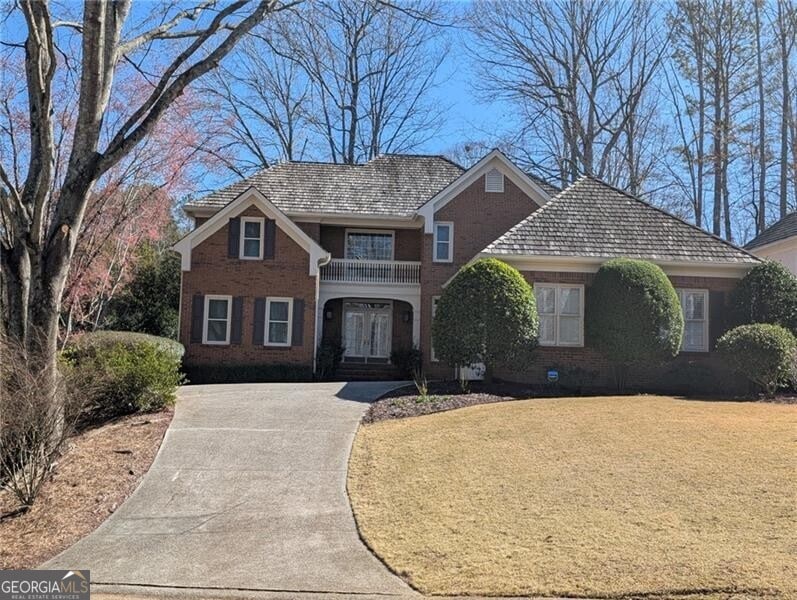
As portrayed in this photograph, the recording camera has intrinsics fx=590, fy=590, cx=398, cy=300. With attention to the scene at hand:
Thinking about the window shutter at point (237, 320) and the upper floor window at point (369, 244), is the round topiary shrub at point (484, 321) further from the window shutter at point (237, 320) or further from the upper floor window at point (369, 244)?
the upper floor window at point (369, 244)

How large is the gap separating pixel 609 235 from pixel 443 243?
20.0ft

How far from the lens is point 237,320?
19562mm

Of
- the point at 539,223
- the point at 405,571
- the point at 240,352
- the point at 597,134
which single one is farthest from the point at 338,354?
the point at 597,134

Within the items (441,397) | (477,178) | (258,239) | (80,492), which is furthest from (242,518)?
(477,178)

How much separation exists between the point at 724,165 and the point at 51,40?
28.4 metres

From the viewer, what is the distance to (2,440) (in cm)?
688

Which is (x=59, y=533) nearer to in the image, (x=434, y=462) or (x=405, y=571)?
(x=405, y=571)

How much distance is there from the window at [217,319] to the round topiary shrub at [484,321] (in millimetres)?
8768

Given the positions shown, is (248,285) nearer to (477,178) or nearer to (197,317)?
(197,317)

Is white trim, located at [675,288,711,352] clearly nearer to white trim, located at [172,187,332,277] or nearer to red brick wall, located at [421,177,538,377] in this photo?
red brick wall, located at [421,177,538,377]

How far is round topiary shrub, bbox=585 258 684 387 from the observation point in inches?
557

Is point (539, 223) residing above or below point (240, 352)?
above

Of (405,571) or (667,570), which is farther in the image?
(405,571)

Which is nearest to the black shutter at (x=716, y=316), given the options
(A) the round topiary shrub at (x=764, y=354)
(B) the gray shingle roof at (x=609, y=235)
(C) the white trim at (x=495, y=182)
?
(B) the gray shingle roof at (x=609, y=235)
